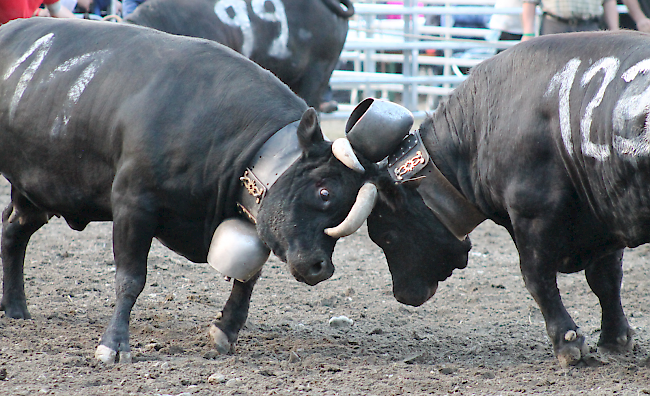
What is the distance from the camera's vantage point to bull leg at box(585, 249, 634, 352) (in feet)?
12.3

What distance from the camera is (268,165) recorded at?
3.45m

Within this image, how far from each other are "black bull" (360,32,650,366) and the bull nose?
47 cm

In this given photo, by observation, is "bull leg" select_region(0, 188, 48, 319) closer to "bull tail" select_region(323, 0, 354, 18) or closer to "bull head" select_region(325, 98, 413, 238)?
"bull head" select_region(325, 98, 413, 238)

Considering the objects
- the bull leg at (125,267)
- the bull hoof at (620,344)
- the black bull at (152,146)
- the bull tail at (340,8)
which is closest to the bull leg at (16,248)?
the black bull at (152,146)

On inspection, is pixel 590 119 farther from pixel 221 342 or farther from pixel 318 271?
pixel 221 342

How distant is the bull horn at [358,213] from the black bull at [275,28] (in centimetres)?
314

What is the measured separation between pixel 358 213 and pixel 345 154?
25 cm

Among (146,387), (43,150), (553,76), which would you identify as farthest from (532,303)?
(43,150)

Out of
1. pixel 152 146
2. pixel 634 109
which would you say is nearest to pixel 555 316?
pixel 634 109

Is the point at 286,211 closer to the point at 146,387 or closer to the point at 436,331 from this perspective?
the point at 146,387

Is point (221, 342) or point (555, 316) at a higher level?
point (555, 316)

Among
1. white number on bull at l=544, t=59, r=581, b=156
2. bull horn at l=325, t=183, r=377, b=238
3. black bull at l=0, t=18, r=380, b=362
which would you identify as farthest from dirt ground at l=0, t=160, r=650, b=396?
white number on bull at l=544, t=59, r=581, b=156

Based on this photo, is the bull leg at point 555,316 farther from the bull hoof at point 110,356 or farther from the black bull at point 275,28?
the black bull at point 275,28

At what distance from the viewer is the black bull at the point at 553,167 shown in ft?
10.1
